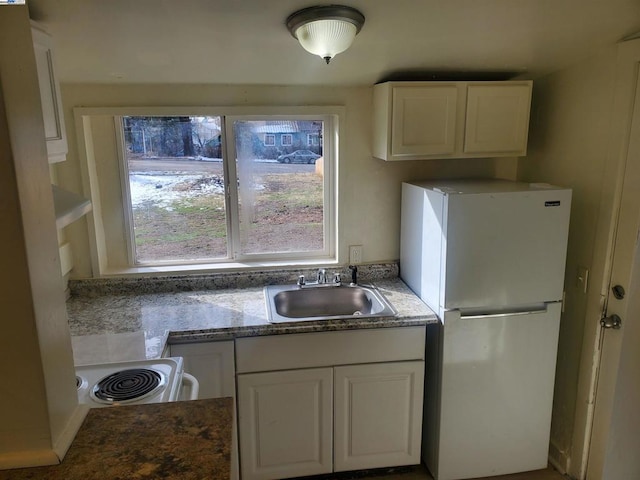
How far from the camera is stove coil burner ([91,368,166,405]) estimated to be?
4.47ft

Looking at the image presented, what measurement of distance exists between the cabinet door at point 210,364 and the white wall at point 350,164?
2.82ft

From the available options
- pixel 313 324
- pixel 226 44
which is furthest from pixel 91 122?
pixel 313 324

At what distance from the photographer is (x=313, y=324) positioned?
6.73ft

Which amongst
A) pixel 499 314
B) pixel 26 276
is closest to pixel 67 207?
pixel 26 276

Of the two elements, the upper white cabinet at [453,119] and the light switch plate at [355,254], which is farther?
the light switch plate at [355,254]

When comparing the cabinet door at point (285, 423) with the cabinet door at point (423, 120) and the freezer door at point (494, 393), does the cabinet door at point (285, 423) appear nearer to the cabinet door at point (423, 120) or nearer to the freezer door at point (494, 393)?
the freezer door at point (494, 393)

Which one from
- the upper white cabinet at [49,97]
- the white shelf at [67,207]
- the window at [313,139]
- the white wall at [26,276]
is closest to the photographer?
the white wall at [26,276]

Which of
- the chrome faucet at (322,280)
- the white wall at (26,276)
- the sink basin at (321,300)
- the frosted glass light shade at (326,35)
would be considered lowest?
the sink basin at (321,300)

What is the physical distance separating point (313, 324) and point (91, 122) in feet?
5.03

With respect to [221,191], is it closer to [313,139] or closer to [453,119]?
[313,139]

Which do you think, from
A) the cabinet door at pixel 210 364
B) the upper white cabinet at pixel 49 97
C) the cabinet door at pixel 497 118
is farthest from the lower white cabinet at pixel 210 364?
the cabinet door at pixel 497 118

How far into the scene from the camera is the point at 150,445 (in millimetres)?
848

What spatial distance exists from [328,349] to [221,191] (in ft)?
3.46

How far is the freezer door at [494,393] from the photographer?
2.12 m
